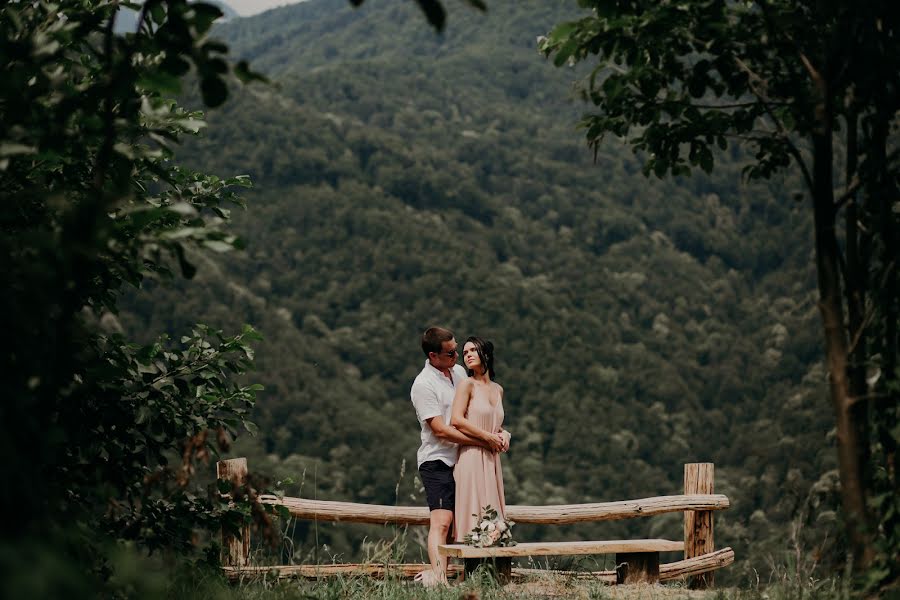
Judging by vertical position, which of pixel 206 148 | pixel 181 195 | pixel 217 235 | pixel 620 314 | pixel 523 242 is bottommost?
pixel 217 235

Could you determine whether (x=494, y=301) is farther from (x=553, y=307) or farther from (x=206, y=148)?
(x=206, y=148)

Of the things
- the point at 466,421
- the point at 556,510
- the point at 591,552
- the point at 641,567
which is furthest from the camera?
the point at 556,510

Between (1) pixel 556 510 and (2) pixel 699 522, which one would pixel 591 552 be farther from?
(2) pixel 699 522

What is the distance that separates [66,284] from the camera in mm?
1977

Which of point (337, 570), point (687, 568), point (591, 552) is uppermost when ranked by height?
Answer: point (591, 552)

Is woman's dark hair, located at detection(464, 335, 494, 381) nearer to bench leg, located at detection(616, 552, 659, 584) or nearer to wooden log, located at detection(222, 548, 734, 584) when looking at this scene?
wooden log, located at detection(222, 548, 734, 584)

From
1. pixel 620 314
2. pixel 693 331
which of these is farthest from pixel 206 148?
pixel 693 331

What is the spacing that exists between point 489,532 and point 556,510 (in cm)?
212

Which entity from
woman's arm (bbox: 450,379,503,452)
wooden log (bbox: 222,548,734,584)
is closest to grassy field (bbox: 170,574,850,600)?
wooden log (bbox: 222,548,734,584)

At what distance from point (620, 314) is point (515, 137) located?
2357 cm

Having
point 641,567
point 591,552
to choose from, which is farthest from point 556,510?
point 591,552

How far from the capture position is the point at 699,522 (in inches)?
314

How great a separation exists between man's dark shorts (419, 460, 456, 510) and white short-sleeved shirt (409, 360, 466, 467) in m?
0.04

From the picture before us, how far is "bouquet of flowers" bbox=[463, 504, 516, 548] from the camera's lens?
549 centimetres
